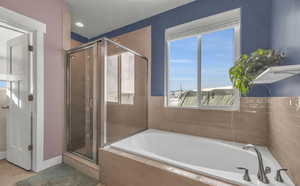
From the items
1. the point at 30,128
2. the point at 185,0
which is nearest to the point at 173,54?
the point at 185,0

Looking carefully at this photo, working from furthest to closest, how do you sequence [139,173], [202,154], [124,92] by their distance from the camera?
[124,92] < [202,154] < [139,173]

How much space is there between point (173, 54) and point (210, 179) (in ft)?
6.22

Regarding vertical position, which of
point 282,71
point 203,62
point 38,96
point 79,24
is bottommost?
point 38,96

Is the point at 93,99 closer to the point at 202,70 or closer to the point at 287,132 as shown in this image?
the point at 202,70

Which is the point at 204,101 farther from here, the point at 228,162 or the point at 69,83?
the point at 69,83

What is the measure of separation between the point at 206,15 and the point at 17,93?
9.72ft

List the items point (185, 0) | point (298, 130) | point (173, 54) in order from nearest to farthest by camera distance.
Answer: point (298, 130), point (185, 0), point (173, 54)

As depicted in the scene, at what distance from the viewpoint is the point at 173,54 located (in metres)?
2.33

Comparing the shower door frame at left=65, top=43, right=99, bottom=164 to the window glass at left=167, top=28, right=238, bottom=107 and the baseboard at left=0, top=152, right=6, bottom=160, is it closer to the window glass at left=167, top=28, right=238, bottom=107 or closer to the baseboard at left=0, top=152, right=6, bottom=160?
the baseboard at left=0, top=152, right=6, bottom=160

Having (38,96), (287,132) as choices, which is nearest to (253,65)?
(287,132)

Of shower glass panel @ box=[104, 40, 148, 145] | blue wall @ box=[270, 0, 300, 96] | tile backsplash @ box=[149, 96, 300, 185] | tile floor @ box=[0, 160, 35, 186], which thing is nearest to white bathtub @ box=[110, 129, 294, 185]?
tile backsplash @ box=[149, 96, 300, 185]

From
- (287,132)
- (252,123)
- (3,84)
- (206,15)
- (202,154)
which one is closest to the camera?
(287,132)

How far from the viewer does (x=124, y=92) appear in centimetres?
232

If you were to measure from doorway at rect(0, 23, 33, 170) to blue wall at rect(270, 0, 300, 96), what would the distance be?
2773 mm
